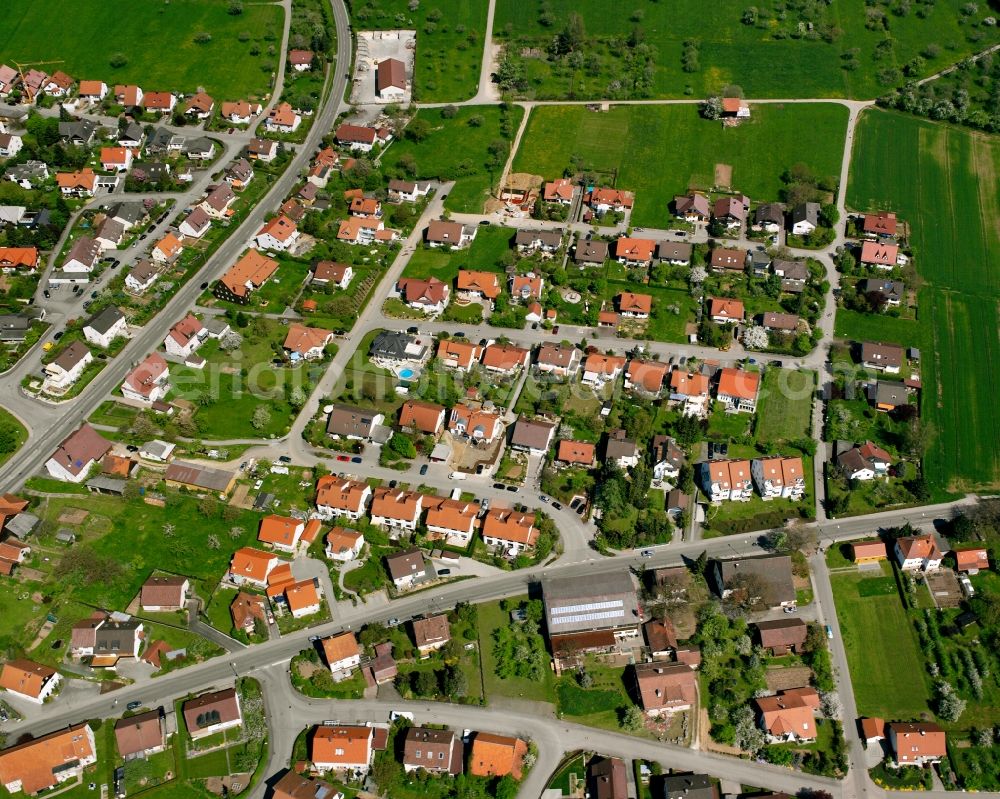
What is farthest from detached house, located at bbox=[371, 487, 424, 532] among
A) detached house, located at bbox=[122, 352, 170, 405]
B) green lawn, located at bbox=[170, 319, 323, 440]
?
detached house, located at bbox=[122, 352, 170, 405]

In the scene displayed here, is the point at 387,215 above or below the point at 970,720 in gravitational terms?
above

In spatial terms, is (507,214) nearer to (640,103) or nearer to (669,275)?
(669,275)

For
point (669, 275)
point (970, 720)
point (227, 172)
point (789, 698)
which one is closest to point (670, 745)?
point (789, 698)

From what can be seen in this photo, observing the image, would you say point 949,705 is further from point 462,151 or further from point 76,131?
point 76,131

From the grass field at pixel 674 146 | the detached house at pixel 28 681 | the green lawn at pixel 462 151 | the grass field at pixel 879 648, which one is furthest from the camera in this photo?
the grass field at pixel 674 146

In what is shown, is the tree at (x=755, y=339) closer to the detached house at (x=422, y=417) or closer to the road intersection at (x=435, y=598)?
the road intersection at (x=435, y=598)

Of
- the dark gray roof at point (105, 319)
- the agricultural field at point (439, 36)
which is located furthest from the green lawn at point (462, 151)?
the dark gray roof at point (105, 319)

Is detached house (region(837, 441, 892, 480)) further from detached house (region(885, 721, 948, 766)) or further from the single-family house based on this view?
the single-family house
